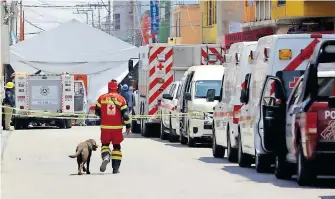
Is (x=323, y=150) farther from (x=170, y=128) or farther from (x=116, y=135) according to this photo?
(x=170, y=128)

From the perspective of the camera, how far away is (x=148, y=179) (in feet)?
57.4

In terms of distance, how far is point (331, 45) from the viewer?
1515cm

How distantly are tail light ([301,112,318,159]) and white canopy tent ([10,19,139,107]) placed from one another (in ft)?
129

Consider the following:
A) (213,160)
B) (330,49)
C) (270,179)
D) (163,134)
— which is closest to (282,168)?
(270,179)

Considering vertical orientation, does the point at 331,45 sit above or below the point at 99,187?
above

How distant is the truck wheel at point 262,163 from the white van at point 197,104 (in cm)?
834

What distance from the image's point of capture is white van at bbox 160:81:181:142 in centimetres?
3066

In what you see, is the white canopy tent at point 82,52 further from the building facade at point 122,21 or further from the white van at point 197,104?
the building facade at point 122,21

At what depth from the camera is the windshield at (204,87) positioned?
28172mm

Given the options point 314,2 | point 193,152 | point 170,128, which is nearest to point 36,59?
point 314,2

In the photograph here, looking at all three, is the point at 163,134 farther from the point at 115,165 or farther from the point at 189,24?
the point at 189,24

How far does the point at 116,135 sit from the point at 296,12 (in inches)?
935

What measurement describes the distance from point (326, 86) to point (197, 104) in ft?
39.3

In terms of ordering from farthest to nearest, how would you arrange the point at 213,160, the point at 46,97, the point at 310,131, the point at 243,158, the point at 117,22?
the point at 117,22 < the point at 46,97 < the point at 213,160 < the point at 243,158 < the point at 310,131
